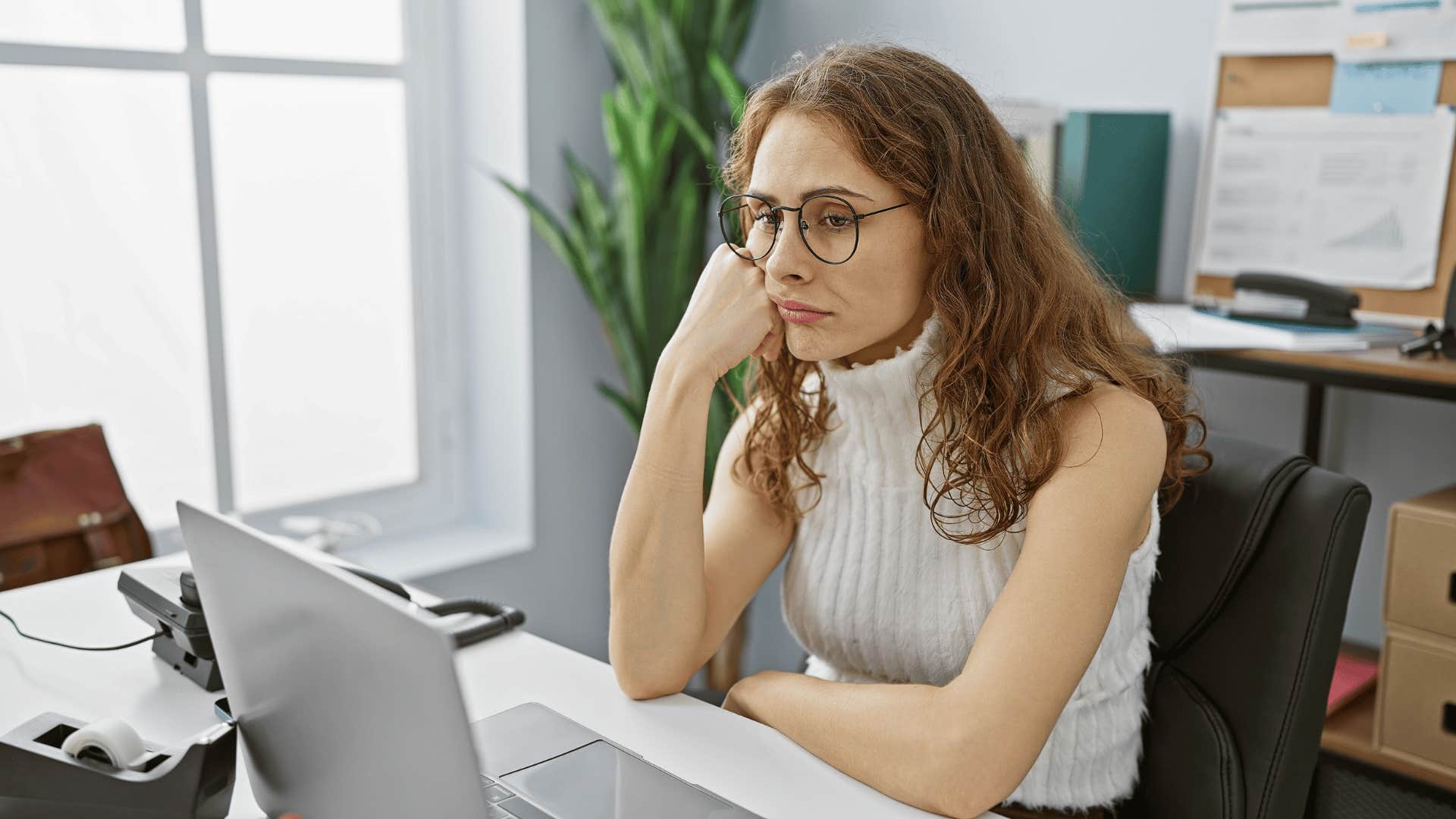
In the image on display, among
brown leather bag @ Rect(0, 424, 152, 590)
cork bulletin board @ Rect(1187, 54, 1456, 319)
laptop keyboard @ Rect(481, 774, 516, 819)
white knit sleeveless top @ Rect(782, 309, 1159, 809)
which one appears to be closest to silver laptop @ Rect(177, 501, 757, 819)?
laptop keyboard @ Rect(481, 774, 516, 819)

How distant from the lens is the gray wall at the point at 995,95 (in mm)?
1996

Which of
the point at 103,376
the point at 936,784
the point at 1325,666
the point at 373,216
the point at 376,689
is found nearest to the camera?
the point at 376,689

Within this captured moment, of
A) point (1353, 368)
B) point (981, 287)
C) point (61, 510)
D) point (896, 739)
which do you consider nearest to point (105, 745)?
point (896, 739)

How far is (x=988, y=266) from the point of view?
3.85 feet

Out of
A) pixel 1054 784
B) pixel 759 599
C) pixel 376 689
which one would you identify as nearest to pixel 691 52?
pixel 759 599

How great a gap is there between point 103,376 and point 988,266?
183 cm

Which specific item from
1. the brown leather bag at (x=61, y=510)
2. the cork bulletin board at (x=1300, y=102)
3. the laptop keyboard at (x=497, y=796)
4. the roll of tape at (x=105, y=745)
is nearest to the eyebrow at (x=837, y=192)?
the laptop keyboard at (x=497, y=796)

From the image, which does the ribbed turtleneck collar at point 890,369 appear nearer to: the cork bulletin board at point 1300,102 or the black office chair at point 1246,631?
the black office chair at point 1246,631

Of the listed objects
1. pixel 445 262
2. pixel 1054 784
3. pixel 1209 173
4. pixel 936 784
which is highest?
pixel 1209 173

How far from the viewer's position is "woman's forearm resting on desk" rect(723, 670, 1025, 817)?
3.14 ft

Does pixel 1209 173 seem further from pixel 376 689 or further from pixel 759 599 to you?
pixel 376 689

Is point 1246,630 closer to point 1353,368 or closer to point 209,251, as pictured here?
point 1353,368

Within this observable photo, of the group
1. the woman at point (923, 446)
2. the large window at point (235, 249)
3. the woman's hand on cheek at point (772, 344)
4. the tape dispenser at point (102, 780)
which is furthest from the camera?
the large window at point (235, 249)

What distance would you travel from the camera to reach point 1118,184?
205cm
